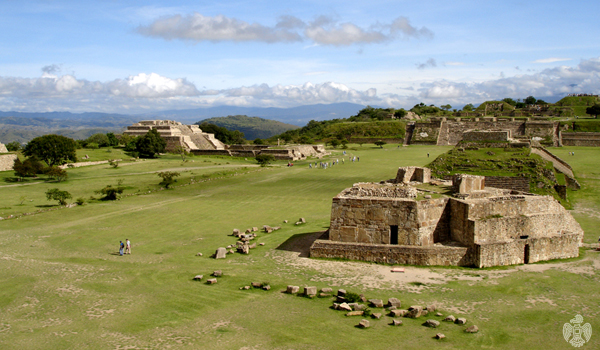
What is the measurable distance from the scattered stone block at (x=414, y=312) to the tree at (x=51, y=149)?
4235 cm

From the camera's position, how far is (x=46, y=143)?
43562 millimetres

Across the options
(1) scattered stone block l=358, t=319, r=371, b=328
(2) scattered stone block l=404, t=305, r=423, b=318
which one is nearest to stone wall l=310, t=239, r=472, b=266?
(2) scattered stone block l=404, t=305, r=423, b=318

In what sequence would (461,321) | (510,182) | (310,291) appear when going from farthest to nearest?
(510,182), (310,291), (461,321)

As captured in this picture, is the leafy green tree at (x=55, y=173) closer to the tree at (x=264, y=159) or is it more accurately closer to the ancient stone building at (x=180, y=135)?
the tree at (x=264, y=159)

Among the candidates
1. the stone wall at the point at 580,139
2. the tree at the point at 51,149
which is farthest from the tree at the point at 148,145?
the stone wall at the point at 580,139

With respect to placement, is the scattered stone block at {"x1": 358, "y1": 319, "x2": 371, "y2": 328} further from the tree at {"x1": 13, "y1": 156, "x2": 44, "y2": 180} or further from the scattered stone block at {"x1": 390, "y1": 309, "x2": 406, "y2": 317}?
the tree at {"x1": 13, "y1": 156, "x2": 44, "y2": 180}

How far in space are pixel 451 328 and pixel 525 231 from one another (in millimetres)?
7480

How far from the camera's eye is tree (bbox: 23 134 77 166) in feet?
142

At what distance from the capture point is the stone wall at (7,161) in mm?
43691

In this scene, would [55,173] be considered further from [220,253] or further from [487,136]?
[487,136]

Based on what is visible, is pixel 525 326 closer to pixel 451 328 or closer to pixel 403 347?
pixel 451 328
